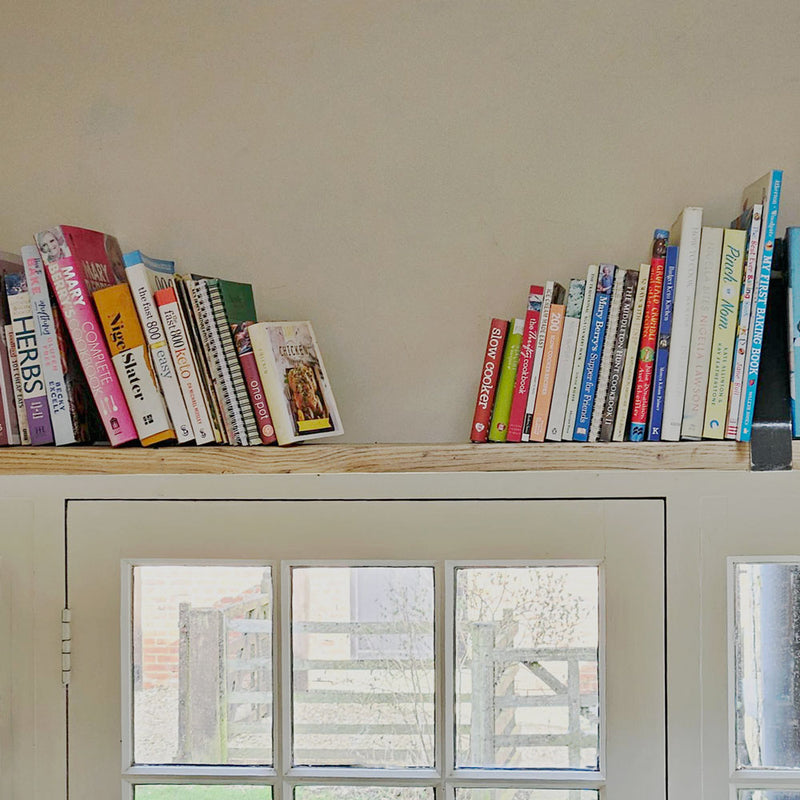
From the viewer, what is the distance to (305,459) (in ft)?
3.98

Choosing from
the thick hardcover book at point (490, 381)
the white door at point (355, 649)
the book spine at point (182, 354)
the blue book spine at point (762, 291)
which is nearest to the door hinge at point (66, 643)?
the white door at point (355, 649)

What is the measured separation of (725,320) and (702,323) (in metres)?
0.03

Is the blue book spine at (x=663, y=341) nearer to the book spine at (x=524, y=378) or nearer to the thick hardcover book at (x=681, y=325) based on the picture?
the thick hardcover book at (x=681, y=325)

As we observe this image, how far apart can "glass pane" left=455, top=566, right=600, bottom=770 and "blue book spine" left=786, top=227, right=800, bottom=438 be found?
1.33 ft

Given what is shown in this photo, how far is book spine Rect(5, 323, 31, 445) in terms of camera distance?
125cm

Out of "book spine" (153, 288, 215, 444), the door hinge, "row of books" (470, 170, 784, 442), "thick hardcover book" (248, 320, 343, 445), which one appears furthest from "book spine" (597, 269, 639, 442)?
the door hinge

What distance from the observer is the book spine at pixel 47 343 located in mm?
1229

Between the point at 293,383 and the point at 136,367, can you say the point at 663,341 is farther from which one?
the point at 136,367

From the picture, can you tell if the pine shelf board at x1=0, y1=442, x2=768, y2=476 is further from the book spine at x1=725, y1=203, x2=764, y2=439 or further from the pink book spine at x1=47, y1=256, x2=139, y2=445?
the book spine at x1=725, y1=203, x2=764, y2=439

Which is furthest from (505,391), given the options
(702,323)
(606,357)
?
(702,323)

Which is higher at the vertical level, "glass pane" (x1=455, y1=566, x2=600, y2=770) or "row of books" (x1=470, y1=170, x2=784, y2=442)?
"row of books" (x1=470, y1=170, x2=784, y2=442)

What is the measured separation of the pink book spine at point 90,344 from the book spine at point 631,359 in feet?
2.04

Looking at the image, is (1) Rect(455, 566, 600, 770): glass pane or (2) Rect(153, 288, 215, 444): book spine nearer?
(2) Rect(153, 288, 215, 444): book spine

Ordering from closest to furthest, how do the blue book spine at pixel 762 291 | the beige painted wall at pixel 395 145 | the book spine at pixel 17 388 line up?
the blue book spine at pixel 762 291 < the book spine at pixel 17 388 < the beige painted wall at pixel 395 145
